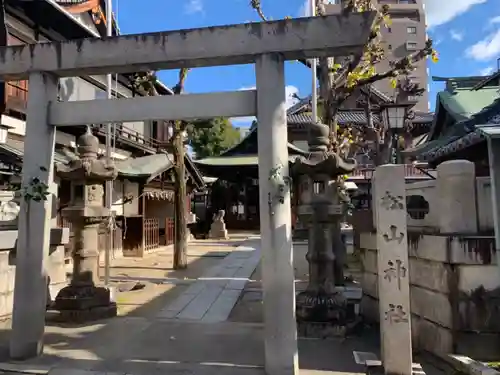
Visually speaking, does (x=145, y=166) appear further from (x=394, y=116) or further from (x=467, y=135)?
(x=467, y=135)

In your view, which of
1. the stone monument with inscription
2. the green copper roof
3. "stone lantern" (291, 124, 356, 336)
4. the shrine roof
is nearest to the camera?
"stone lantern" (291, 124, 356, 336)

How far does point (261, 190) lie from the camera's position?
4.62 metres

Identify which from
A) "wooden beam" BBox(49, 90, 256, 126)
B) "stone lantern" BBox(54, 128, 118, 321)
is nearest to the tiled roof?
"wooden beam" BBox(49, 90, 256, 126)

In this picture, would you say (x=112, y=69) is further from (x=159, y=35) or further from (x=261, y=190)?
(x=261, y=190)

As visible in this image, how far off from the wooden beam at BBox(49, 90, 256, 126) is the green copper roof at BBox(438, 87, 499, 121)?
8.22 metres

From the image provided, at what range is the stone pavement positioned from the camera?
4.78 metres

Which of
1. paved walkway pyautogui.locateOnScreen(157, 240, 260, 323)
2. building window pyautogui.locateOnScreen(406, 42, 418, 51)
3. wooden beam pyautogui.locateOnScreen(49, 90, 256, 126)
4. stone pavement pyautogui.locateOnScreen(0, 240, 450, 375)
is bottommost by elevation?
stone pavement pyautogui.locateOnScreen(0, 240, 450, 375)

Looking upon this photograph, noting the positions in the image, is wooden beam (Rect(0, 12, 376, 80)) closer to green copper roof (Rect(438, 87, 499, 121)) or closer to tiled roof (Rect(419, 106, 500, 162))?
tiled roof (Rect(419, 106, 500, 162))

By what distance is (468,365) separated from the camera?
4.51m

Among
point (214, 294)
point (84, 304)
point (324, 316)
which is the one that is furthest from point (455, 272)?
point (84, 304)

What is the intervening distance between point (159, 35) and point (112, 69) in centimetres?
78

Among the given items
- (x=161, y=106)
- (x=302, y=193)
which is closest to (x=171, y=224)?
(x=302, y=193)

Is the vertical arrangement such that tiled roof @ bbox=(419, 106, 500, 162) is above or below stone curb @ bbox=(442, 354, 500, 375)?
above

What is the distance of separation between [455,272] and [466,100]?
850cm
